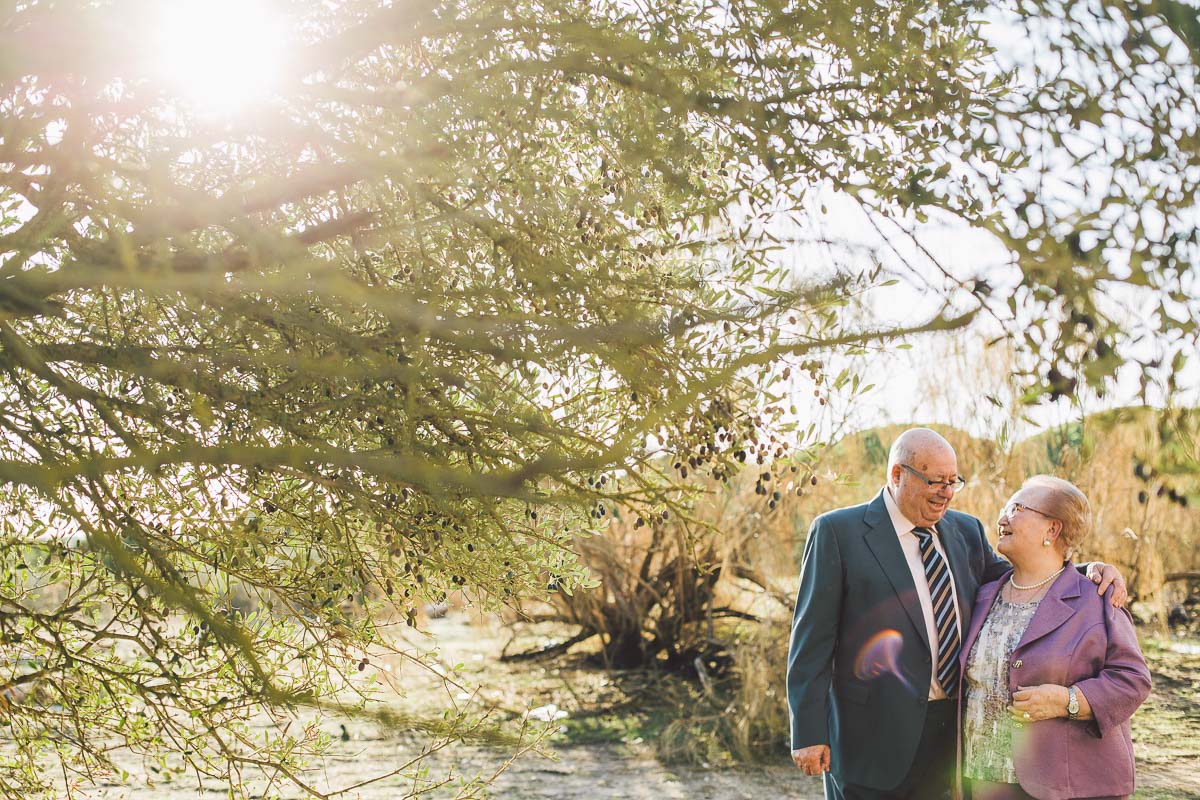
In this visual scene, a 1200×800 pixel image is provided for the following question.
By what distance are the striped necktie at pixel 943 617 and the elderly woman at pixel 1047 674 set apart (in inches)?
3.0

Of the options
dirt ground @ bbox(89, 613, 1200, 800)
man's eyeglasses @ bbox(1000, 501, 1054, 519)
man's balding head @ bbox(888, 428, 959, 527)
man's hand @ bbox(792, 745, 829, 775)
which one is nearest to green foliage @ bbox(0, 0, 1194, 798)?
man's balding head @ bbox(888, 428, 959, 527)

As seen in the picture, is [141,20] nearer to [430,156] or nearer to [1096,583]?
[430,156]

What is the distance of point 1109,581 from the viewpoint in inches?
139

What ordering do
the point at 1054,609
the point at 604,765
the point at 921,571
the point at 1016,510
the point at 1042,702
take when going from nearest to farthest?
the point at 1042,702 → the point at 1054,609 → the point at 1016,510 → the point at 921,571 → the point at 604,765

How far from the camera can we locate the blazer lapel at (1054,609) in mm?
3435

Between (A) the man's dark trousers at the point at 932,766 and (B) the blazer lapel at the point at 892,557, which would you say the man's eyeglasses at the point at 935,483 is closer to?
(B) the blazer lapel at the point at 892,557

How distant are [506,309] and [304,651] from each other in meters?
1.53

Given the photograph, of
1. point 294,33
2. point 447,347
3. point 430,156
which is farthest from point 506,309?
point 294,33

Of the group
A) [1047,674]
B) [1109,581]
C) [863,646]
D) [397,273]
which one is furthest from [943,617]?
[397,273]

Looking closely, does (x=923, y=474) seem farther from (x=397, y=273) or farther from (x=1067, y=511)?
(x=397, y=273)

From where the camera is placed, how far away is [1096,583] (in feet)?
11.7

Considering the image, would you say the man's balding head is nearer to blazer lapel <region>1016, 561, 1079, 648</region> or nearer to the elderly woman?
the elderly woman

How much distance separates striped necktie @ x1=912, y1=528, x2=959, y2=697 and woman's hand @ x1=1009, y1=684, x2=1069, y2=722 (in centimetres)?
41

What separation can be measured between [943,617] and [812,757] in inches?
27.0
